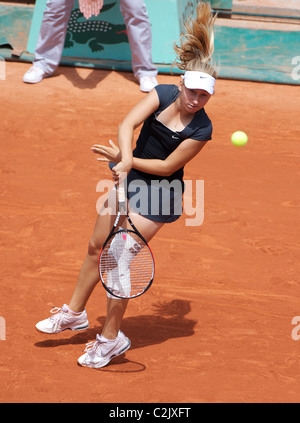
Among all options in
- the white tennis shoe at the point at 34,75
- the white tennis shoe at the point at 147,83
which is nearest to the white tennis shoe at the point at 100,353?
the white tennis shoe at the point at 147,83

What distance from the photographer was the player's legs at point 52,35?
9.42 metres

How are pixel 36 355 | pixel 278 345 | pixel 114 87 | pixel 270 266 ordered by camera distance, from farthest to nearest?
pixel 114 87 < pixel 270 266 < pixel 278 345 < pixel 36 355

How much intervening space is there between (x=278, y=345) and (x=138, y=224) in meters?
1.42

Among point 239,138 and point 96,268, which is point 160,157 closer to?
point 96,268

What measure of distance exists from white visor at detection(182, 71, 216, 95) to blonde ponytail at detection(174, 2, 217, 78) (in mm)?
55

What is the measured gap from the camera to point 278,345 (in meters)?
4.70

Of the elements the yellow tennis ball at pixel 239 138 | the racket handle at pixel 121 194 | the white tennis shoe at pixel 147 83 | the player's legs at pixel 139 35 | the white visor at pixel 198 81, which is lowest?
the racket handle at pixel 121 194

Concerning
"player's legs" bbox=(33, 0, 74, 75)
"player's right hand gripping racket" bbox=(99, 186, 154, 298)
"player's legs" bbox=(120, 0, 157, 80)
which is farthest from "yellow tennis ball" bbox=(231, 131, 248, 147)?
→ "player's legs" bbox=(33, 0, 74, 75)

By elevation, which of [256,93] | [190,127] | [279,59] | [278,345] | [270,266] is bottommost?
[278,345]

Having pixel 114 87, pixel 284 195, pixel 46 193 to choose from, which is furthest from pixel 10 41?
pixel 284 195

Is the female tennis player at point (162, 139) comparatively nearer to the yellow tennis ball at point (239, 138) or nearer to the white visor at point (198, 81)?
the white visor at point (198, 81)

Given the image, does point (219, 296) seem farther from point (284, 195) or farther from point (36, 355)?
point (284, 195)

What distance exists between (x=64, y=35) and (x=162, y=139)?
6.01 metres

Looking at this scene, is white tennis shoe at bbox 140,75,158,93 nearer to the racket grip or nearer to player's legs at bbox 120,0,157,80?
player's legs at bbox 120,0,157,80
